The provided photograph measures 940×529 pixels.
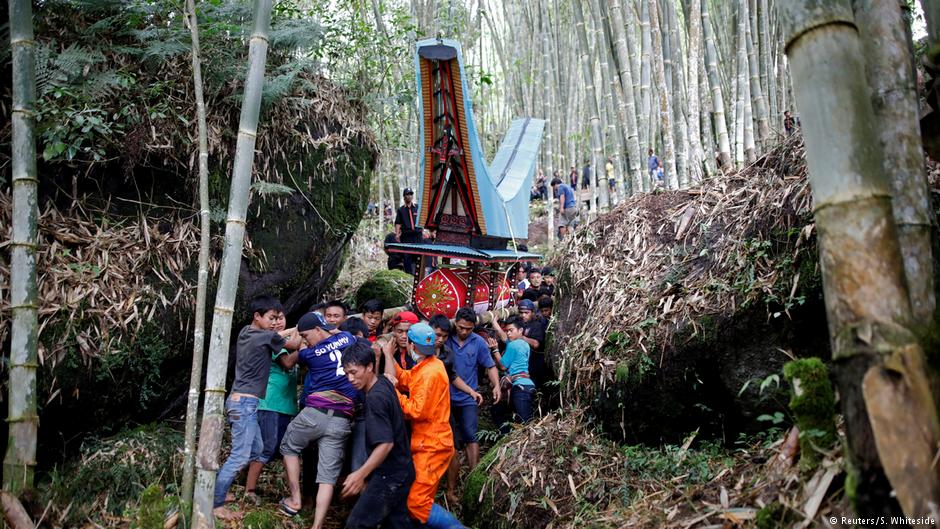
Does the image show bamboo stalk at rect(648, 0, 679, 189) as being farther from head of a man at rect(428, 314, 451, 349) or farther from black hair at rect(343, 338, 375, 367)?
black hair at rect(343, 338, 375, 367)

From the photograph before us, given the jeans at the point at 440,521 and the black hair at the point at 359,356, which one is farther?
the jeans at the point at 440,521

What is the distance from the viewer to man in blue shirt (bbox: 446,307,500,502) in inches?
213

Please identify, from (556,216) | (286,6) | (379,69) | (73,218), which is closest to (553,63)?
(556,216)

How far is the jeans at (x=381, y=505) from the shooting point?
13.2 ft

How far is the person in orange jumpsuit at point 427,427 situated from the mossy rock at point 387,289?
140 inches

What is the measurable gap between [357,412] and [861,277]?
3.52 meters

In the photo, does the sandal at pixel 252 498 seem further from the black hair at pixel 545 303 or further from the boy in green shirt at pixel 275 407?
the black hair at pixel 545 303

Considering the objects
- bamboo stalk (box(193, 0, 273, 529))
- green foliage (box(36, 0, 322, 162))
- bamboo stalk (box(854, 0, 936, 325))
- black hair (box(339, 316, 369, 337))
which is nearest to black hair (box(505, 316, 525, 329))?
black hair (box(339, 316, 369, 337))

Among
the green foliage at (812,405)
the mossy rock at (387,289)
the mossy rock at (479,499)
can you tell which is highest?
the mossy rock at (387,289)

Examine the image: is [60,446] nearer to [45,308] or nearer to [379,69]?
[45,308]

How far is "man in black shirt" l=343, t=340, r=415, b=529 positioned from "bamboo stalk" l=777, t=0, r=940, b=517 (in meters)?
2.61

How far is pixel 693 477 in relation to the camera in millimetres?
3873

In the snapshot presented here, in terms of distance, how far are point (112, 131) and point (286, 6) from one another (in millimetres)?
2660

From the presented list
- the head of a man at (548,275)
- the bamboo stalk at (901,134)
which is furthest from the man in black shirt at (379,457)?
the head of a man at (548,275)
